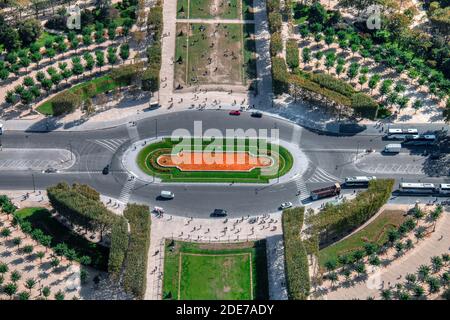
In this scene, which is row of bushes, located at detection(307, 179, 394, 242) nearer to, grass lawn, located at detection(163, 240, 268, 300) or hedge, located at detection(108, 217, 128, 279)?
grass lawn, located at detection(163, 240, 268, 300)

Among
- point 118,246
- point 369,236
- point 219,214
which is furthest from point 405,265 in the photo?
point 118,246

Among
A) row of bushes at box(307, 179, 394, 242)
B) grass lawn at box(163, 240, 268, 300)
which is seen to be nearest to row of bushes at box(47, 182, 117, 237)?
grass lawn at box(163, 240, 268, 300)

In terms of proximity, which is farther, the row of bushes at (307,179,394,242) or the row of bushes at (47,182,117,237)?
the row of bushes at (307,179,394,242)

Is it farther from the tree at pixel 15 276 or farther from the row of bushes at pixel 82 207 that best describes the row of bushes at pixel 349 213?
the tree at pixel 15 276

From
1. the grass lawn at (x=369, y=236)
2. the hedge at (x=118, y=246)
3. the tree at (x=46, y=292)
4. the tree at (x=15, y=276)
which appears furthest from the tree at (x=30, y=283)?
the grass lawn at (x=369, y=236)

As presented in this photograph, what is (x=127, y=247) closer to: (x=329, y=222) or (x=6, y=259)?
(x=6, y=259)

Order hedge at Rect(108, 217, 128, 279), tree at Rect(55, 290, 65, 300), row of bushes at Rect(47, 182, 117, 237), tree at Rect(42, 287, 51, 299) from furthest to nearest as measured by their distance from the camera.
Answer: row of bushes at Rect(47, 182, 117, 237)
hedge at Rect(108, 217, 128, 279)
tree at Rect(42, 287, 51, 299)
tree at Rect(55, 290, 65, 300)

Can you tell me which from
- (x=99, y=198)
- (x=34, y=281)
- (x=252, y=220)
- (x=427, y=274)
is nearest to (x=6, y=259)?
(x=34, y=281)

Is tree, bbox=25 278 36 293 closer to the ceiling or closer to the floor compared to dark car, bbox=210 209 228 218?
closer to the floor
